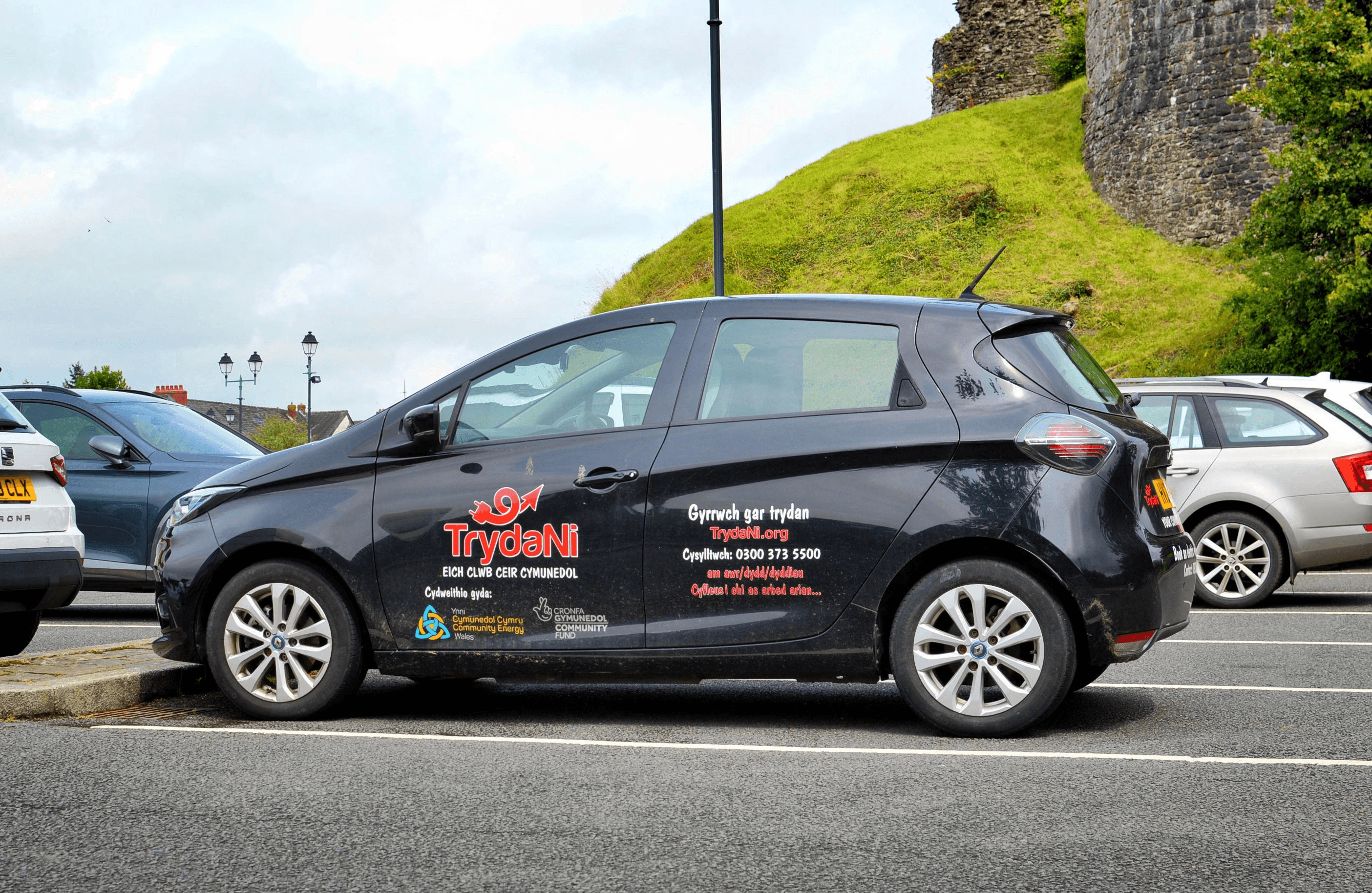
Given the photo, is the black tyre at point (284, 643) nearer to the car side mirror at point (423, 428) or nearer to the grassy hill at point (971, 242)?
the car side mirror at point (423, 428)

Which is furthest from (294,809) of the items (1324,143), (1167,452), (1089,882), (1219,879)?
(1324,143)

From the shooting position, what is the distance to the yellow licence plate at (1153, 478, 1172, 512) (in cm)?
555

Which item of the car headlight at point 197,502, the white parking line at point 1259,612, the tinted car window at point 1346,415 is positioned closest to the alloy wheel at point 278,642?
the car headlight at point 197,502

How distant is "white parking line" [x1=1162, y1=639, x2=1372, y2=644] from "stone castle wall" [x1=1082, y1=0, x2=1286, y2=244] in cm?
2631

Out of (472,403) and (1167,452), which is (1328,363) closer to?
(1167,452)

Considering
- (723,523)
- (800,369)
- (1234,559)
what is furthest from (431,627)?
(1234,559)

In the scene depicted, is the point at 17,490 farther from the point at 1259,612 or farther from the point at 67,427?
the point at 1259,612

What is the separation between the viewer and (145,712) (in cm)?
613

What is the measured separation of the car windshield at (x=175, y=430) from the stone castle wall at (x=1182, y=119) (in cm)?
2781

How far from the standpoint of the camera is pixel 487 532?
5.72 meters

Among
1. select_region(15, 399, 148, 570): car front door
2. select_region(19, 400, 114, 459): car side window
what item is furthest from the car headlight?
select_region(19, 400, 114, 459): car side window

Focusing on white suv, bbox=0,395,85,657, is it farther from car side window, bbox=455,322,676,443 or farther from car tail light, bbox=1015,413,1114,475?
car tail light, bbox=1015,413,1114,475

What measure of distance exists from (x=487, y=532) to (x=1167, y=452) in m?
3.02

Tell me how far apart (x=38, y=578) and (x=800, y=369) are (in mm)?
4027
